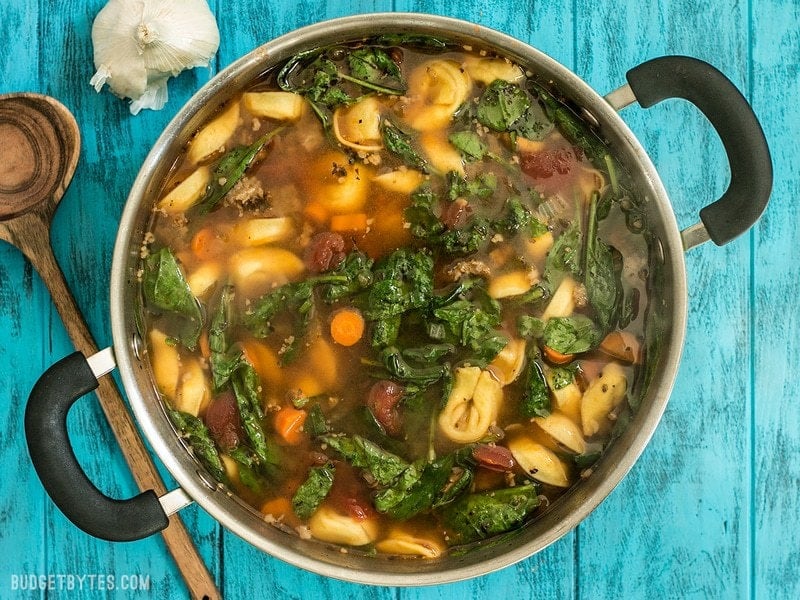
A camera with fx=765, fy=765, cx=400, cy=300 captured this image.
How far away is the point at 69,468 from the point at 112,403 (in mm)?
430

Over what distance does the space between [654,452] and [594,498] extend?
42 centimetres

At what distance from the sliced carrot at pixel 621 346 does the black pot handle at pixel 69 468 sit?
1.24m

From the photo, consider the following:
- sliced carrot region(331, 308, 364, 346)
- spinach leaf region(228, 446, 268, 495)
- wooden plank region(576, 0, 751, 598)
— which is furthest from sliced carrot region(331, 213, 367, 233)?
wooden plank region(576, 0, 751, 598)

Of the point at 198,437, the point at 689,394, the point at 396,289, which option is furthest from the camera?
the point at 689,394

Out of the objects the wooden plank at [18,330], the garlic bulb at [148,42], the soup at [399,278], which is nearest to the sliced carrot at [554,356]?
the soup at [399,278]

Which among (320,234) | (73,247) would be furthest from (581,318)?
(73,247)

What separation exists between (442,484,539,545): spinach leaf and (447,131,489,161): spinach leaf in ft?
2.94

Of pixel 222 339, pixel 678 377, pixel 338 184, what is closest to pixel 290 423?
pixel 222 339

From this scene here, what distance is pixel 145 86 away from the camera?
219 centimetres

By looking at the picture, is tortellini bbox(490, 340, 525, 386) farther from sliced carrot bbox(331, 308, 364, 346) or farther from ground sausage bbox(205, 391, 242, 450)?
ground sausage bbox(205, 391, 242, 450)

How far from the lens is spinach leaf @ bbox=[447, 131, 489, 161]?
2.02m

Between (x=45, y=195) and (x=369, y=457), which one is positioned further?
(x=45, y=195)

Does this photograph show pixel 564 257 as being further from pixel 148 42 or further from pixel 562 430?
pixel 148 42

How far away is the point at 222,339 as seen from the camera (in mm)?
2049
